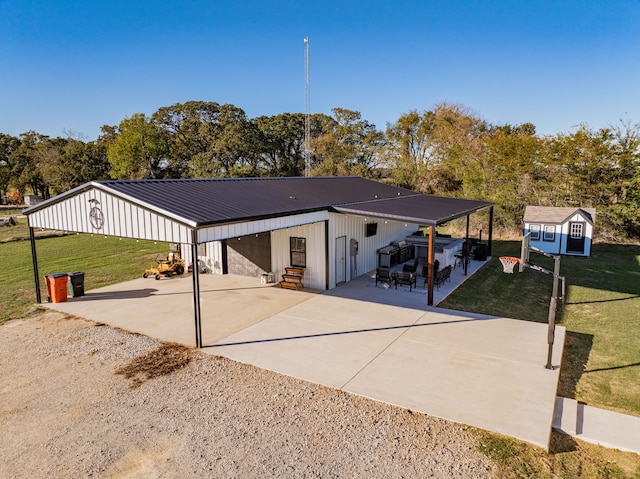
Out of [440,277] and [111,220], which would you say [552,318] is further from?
[111,220]

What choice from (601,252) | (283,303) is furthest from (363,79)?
(283,303)

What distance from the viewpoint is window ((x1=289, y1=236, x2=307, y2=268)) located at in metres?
13.8

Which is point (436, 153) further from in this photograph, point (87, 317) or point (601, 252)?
point (87, 317)

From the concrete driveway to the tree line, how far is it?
18.5 m

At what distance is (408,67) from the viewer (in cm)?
3309

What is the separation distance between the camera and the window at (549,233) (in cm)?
2011

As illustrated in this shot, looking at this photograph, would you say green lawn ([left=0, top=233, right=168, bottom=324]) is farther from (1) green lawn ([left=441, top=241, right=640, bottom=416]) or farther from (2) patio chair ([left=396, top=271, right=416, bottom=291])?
(1) green lawn ([left=441, top=241, right=640, bottom=416])

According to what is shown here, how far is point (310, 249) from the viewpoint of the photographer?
535 inches

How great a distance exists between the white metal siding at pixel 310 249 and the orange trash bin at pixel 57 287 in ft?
21.7

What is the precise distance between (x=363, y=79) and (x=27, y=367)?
3487 cm

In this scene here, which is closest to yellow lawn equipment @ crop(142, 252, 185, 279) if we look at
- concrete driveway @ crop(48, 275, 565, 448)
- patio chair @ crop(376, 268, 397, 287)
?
concrete driveway @ crop(48, 275, 565, 448)

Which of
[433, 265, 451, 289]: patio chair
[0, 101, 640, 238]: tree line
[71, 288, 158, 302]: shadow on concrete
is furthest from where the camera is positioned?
[0, 101, 640, 238]: tree line

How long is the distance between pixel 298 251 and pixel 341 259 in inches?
61.4

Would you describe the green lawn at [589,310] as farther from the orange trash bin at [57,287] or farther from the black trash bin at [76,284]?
the orange trash bin at [57,287]
